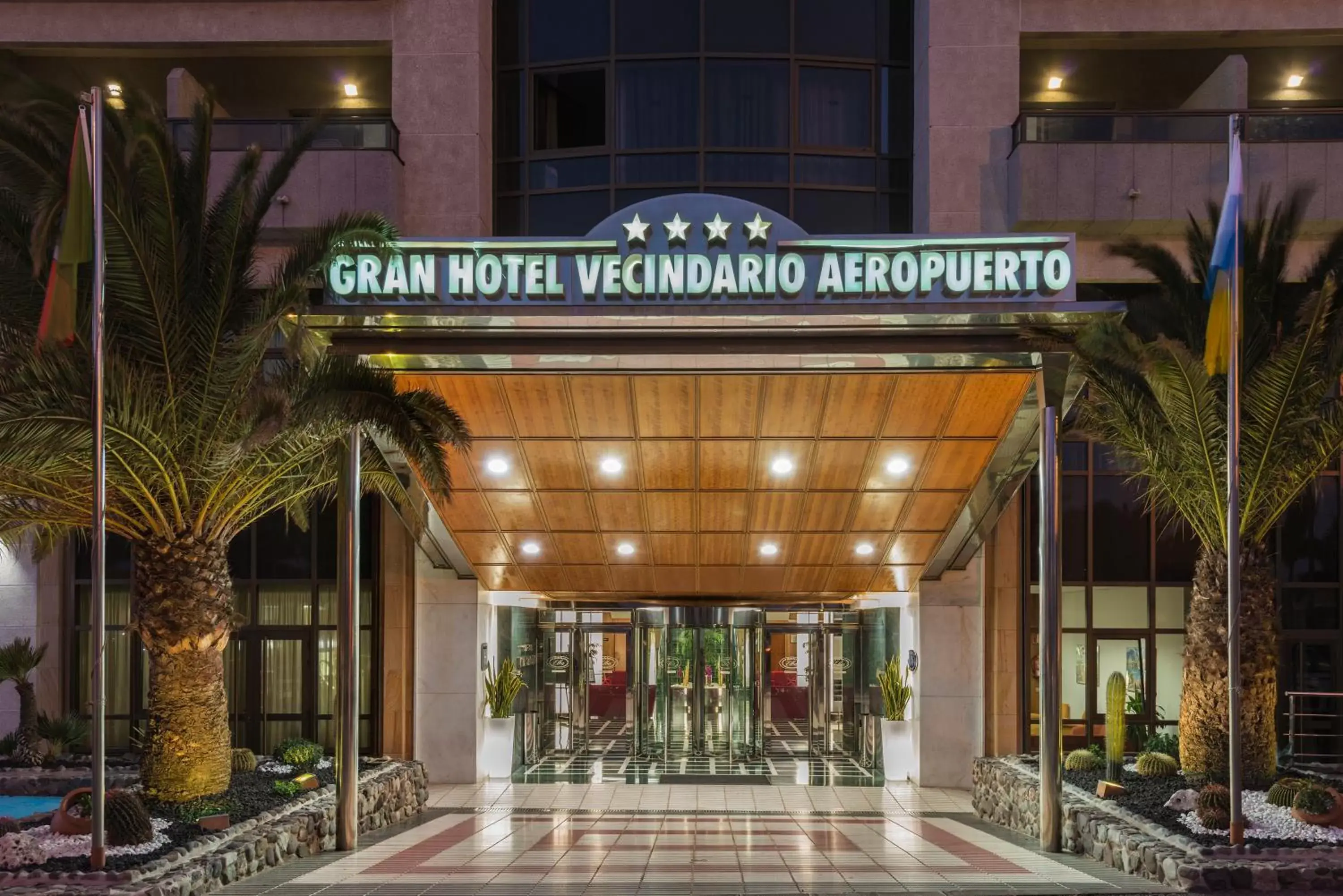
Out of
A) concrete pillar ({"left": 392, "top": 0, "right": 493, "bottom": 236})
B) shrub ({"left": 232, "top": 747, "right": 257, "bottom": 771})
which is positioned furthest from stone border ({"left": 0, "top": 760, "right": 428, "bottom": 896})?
concrete pillar ({"left": 392, "top": 0, "right": 493, "bottom": 236})

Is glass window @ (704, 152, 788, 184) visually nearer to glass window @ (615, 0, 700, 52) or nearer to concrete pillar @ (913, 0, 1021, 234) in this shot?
glass window @ (615, 0, 700, 52)

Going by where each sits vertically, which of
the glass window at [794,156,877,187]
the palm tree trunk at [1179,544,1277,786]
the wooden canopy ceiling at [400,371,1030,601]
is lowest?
the palm tree trunk at [1179,544,1277,786]

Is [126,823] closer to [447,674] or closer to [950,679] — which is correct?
[447,674]

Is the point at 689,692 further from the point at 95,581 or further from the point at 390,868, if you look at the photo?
the point at 95,581

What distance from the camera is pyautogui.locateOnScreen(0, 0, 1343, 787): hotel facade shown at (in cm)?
2066

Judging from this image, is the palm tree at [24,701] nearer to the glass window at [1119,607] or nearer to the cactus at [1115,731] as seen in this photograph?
the cactus at [1115,731]

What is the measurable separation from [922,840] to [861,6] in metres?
14.3

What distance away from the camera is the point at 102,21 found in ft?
72.0

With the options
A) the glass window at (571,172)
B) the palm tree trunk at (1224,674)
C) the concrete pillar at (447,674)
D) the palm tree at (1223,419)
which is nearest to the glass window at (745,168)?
the glass window at (571,172)

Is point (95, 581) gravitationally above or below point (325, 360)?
below

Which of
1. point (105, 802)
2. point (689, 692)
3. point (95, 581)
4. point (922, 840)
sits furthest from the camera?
point (689, 692)

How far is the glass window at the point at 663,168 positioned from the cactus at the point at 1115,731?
11.0 m

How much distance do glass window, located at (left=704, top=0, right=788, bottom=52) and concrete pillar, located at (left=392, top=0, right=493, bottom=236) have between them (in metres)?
4.08

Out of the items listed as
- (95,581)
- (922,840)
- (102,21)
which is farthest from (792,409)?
(102,21)
